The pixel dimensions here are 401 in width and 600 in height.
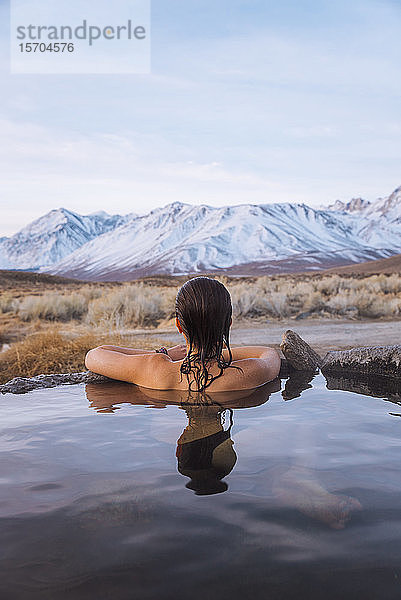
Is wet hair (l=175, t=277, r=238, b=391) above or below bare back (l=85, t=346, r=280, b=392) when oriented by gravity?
above

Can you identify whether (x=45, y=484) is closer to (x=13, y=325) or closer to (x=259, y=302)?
(x=13, y=325)

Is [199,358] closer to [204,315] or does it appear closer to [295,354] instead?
[204,315]

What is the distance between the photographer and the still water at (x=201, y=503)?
1.67m

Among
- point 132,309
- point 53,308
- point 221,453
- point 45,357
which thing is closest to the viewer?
point 221,453

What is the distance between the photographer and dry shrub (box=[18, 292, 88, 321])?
1512 centimetres

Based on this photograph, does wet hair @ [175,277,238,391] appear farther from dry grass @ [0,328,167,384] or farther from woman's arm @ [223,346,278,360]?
dry grass @ [0,328,167,384]

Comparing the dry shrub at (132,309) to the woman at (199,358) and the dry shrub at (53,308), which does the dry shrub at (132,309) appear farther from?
the woman at (199,358)

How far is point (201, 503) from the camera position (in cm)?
217

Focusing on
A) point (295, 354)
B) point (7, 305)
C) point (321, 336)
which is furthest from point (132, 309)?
point (295, 354)

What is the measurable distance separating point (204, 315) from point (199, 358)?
0.33 m

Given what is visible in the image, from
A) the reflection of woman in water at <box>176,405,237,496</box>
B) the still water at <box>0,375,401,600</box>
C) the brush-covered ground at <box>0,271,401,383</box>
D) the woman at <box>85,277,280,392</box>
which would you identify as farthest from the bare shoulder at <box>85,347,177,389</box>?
the brush-covered ground at <box>0,271,401,383</box>

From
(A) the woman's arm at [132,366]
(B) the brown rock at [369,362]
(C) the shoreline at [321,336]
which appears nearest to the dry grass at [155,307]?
(C) the shoreline at [321,336]

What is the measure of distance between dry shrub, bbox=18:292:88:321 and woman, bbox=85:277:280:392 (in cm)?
1121

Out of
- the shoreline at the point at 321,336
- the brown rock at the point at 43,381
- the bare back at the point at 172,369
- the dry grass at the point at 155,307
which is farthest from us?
the dry grass at the point at 155,307
